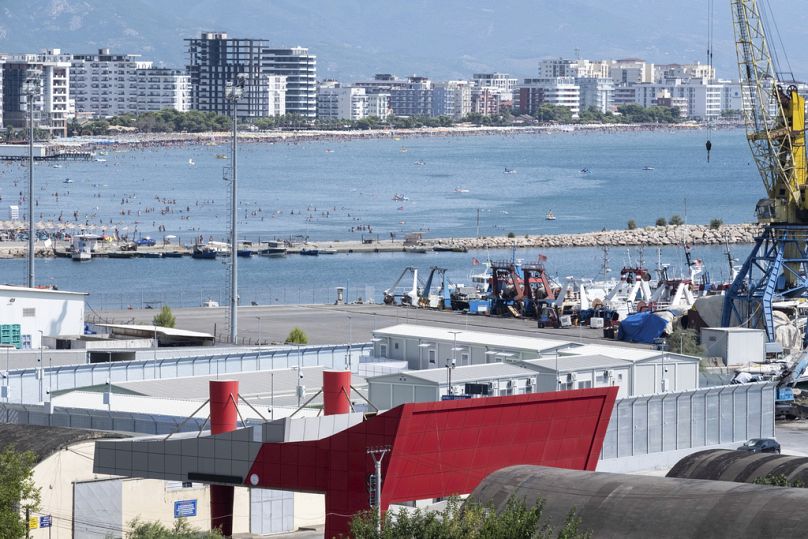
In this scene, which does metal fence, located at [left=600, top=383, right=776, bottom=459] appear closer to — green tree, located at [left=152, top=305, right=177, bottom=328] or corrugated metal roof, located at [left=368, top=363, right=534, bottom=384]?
corrugated metal roof, located at [left=368, top=363, right=534, bottom=384]

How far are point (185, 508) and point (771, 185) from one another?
2599cm

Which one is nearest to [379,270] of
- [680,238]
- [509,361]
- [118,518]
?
[680,238]

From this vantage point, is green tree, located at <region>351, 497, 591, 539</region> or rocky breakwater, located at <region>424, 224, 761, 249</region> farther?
rocky breakwater, located at <region>424, 224, 761, 249</region>

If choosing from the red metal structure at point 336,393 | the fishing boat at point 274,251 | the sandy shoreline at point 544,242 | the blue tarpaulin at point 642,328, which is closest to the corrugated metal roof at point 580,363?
the red metal structure at point 336,393

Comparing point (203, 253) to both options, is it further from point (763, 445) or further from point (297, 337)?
point (763, 445)

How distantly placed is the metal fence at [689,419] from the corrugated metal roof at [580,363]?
71 cm

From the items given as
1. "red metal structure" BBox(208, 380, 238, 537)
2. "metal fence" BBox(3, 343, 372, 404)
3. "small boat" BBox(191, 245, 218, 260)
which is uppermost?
"red metal structure" BBox(208, 380, 238, 537)

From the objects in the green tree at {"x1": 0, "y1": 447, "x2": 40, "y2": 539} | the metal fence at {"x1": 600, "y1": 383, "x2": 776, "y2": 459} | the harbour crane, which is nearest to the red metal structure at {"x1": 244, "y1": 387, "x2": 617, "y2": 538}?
the green tree at {"x1": 0, "y1": 447, "x2": 40, "y2": 539}

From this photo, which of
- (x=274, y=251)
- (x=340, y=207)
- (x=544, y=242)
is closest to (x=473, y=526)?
(x=274, y=251)

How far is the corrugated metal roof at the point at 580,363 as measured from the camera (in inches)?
1017

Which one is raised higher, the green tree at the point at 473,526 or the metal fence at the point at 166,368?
the green tree at the point at 473,526

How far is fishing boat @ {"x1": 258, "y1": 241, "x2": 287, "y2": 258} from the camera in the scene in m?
82.6

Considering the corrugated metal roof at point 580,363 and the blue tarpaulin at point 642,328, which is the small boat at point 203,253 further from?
the corrugated metal roof at point 580,363

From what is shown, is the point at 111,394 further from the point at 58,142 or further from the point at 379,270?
the point at 58,142
